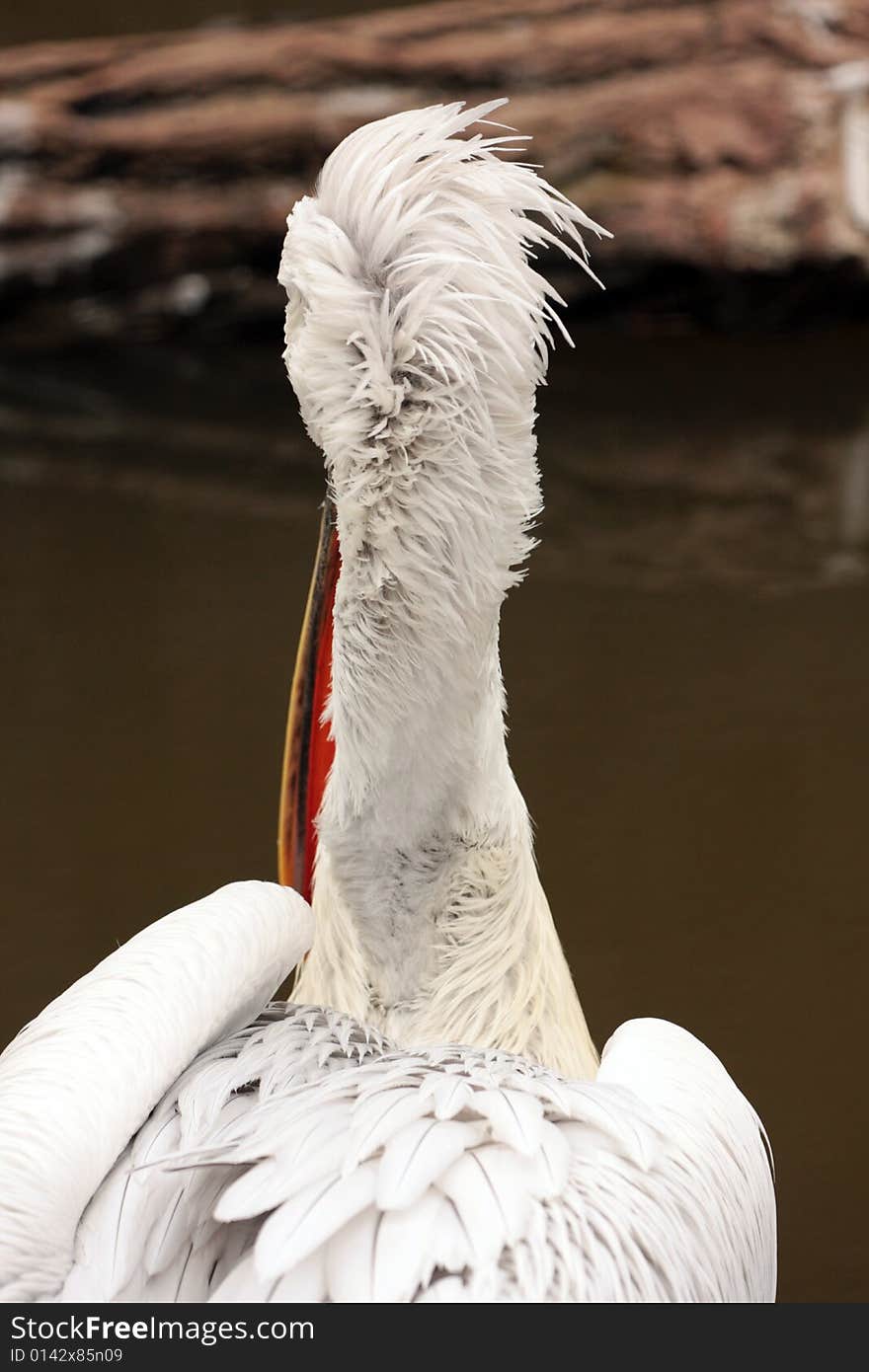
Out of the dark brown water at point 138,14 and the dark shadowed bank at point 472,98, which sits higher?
the dark brown water at point 138,14

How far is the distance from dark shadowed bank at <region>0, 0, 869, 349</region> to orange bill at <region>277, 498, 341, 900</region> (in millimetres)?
3006

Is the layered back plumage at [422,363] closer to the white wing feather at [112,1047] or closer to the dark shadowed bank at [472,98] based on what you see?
the white wing feather at [112,1047]

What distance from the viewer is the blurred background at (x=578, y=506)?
270 cm

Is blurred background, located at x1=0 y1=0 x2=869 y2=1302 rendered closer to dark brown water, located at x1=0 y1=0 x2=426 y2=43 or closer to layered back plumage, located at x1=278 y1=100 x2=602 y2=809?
dark brown water, located at x1=0 y1=0 x2=426 y2=43

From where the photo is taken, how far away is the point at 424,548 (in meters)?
1.51

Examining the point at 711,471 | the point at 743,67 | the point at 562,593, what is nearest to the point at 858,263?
the point at 743,67

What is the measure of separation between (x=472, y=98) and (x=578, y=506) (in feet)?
4.05

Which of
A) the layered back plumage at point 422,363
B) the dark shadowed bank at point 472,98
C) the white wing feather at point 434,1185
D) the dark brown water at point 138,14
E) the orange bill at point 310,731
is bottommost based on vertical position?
the white wing feather at point 434,1185

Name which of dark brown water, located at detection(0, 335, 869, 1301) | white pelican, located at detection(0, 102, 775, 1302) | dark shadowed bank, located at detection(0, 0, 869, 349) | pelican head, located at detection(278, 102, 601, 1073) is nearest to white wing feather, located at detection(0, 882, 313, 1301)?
white pelican, located at detection(0, 102, 775, 1302)

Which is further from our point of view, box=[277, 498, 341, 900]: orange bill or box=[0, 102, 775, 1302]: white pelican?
box=[277, 498, 341, 900]: orange bill

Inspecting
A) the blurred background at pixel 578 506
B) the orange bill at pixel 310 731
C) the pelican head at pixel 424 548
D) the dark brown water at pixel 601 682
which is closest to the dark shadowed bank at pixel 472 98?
the blurred background at pixel 578 506

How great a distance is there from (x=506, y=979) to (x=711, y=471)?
260 centimetres

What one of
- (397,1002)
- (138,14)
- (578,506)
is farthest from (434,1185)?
(138,14)

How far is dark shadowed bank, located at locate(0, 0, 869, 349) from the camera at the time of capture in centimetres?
452
